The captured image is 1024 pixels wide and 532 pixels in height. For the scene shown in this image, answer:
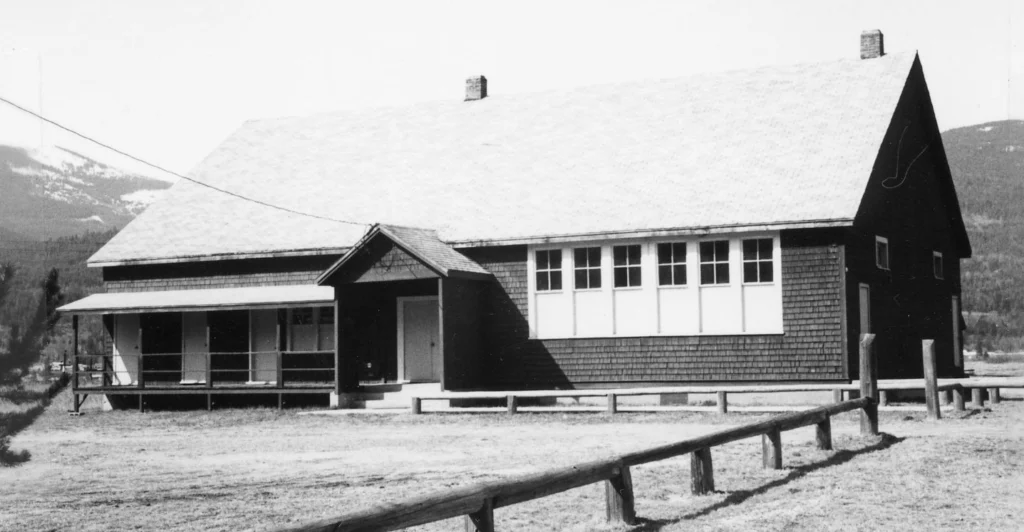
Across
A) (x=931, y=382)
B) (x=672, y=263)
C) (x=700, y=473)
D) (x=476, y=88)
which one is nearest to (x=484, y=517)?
(x=700, y=473)

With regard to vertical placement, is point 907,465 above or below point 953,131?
below

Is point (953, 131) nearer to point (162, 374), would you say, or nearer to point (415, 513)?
point (162, 374)

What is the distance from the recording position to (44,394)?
3.70m

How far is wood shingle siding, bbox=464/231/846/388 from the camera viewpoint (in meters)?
24.1

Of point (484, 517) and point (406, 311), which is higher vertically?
point (406, 311)

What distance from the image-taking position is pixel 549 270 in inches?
1062

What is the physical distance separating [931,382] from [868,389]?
9.67ft

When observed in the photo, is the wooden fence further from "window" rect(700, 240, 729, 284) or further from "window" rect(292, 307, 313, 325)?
"window" rect(292, 307, 313, 325)

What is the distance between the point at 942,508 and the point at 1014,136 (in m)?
181

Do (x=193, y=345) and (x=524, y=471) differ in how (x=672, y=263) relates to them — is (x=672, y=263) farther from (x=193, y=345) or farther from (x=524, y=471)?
(x=193, y=345)

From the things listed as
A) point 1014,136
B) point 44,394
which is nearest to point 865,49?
point 44,394

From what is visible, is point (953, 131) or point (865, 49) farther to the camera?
point (953, 131)

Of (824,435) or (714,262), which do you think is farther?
(714,262)

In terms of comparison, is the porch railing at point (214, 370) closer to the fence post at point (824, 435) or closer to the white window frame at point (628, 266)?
the white window frame at point (628, 266)
